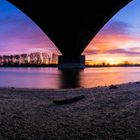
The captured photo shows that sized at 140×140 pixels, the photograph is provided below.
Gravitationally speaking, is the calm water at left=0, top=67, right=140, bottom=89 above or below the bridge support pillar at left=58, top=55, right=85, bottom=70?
below

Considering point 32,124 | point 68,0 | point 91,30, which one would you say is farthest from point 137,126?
point 91,30

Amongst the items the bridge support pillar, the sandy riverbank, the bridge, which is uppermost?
the bridge

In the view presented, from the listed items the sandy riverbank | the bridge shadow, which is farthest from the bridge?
the sandy riverbank

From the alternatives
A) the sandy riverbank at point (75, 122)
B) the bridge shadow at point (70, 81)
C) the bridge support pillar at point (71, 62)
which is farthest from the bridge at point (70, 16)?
the sandy riverbank at point (75, 122)

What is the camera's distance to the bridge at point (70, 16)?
127ft

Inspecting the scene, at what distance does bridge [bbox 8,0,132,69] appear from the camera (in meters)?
38.7

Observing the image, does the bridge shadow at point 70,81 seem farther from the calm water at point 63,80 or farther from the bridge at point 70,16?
the bridge at point 70,16

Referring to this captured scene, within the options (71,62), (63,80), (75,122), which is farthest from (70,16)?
(75,122)

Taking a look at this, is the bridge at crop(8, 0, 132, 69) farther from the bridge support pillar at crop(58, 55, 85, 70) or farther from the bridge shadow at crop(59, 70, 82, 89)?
the bridge shadow at crop(59, 70, 82, 89)

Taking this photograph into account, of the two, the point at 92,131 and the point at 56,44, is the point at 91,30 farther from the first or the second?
the point at 92,131

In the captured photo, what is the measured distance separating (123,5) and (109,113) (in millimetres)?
35939

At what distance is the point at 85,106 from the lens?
282 inches

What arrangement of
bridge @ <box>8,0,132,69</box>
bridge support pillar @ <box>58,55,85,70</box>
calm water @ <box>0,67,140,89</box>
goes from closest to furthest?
calm water @ <box>0,67,140,89</box>
bridge @ <box>8,0,132,69</box>
bridge support pillar @ <box>58,55,85,70</box>

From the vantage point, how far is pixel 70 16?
136ft
